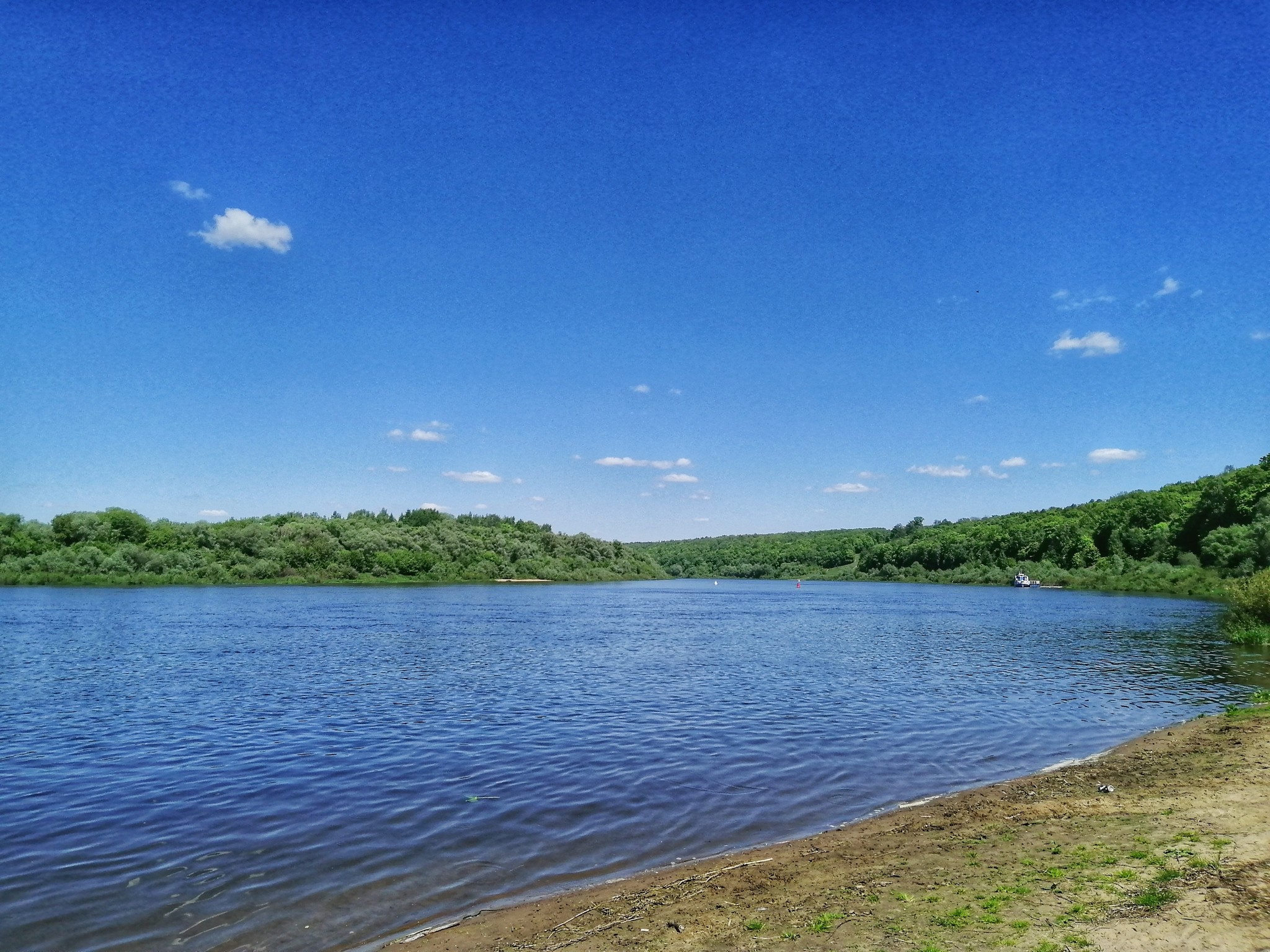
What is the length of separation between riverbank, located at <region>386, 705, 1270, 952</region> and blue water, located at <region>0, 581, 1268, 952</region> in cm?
144

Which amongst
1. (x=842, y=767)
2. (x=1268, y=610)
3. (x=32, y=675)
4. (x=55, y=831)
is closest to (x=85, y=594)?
(x=32, y=675)

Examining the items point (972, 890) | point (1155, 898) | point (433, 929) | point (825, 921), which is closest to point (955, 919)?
point (972, 890)

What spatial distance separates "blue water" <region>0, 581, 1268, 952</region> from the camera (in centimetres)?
1132

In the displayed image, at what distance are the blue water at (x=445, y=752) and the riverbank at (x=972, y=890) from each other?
144cm

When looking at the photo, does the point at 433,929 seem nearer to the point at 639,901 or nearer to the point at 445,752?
the point at 639,901

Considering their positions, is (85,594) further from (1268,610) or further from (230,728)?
(1268,610)

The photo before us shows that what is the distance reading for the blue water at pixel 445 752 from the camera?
11320mm

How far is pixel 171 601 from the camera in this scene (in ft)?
256

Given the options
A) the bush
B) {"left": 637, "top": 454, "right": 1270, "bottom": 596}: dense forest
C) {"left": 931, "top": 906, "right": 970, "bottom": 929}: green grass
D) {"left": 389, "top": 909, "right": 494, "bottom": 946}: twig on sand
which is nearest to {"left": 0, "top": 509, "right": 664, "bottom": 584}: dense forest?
{"left": 637, "top": 454, "right": 1270, "bottom": 596}: dense forest

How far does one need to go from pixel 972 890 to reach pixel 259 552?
5512 inches

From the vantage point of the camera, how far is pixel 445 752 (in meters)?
19.5

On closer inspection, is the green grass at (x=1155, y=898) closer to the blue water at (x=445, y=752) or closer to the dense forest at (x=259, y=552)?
the blue water at (x=445, y=752)

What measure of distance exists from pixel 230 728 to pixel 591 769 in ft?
36.9

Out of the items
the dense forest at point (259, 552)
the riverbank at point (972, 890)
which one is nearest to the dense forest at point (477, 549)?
the dense forest at point (259, 552)
